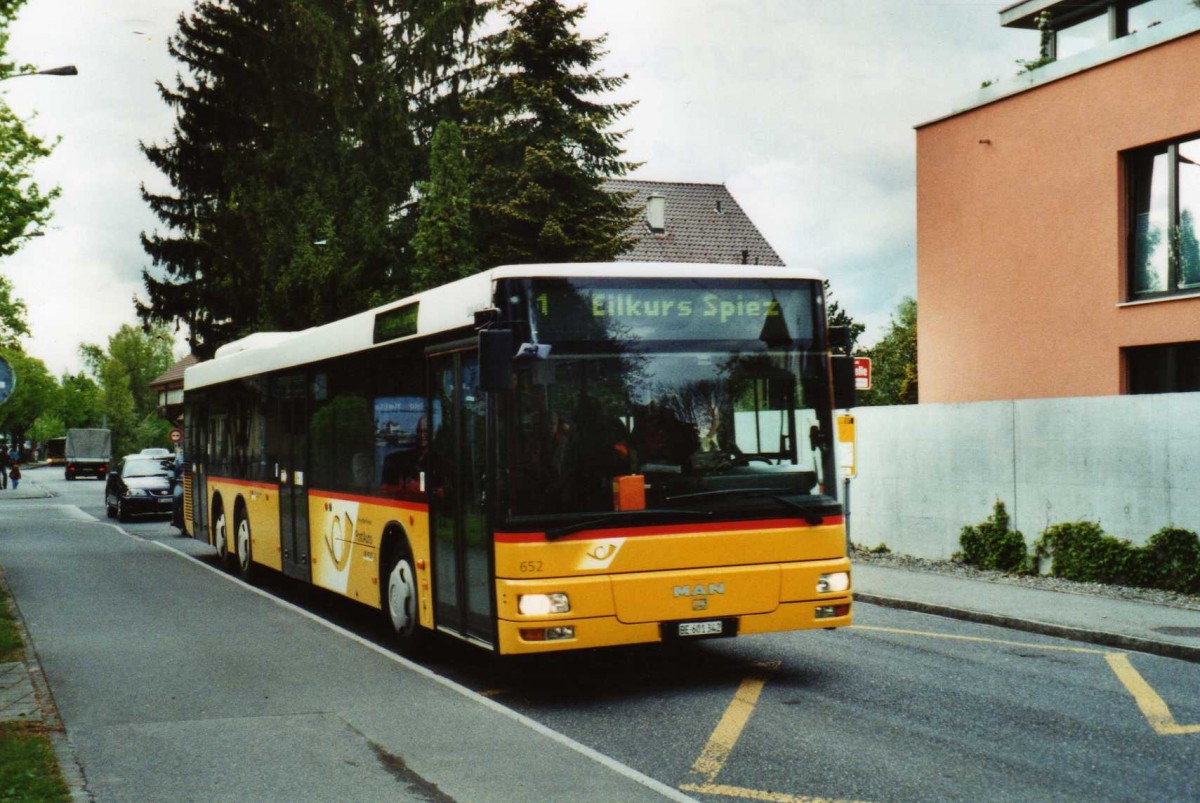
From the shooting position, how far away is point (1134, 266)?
57.8 feet

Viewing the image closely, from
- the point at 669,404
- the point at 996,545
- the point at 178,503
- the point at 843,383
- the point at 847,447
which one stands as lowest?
the point at 996,545

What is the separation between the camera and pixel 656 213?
150 ft

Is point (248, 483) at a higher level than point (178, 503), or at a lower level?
higher

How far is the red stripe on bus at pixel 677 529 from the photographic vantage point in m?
7.94

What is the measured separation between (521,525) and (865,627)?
4.77 meters

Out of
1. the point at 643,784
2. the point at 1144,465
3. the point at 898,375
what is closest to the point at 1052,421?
the point at 1144,465

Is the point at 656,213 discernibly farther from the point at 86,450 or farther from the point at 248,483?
the point at 86,450

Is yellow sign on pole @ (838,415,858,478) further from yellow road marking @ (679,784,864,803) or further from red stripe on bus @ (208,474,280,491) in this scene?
yellow road marking @ (679,784,864,803)

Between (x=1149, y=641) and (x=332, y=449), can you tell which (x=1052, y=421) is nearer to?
(x=1149, y=641)

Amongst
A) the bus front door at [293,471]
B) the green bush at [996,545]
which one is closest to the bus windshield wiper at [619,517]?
the bus front door at [293,471]

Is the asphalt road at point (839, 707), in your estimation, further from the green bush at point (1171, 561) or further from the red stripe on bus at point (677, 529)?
the green bush at point (1171, 561)

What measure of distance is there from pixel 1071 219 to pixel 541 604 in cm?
1326

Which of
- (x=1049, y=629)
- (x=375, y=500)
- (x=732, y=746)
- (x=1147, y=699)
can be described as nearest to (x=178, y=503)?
(x=375, y=500)

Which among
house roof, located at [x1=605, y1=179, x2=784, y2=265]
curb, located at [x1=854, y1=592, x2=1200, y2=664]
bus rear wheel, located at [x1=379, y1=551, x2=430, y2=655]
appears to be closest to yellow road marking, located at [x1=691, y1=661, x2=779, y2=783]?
bus rear wheel, located at [x1=379, y1=551, x2=430, y2=655]
